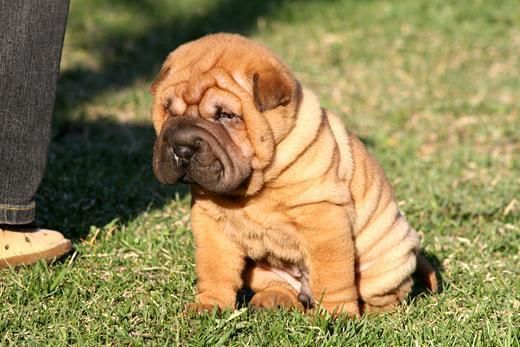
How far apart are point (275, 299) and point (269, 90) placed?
3.64 ft

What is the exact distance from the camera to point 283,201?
382 cm

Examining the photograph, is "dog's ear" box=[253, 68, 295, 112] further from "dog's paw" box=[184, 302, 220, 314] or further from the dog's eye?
"dog's paw" box=[184, 302, 220, 314]

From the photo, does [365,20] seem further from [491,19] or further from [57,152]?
[57,152]

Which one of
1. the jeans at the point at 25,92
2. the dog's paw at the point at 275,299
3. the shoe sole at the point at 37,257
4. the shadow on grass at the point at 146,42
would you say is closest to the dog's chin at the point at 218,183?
the dog's paw at the point at 275,299

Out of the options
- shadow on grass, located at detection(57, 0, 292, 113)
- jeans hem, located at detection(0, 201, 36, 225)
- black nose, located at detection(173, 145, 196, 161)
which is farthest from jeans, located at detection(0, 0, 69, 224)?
shadow on grass, located at detection(57, 0, 292, 113)

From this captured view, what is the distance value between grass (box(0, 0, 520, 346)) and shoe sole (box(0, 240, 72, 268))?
2.3 inches

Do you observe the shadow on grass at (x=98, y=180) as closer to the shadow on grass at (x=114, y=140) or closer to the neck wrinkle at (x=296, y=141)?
the shadow on grass at (x=114, y=140)

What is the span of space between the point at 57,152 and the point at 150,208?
1610 millimetres

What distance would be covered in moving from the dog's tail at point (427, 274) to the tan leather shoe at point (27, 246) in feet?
6.12

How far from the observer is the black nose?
3633 mm

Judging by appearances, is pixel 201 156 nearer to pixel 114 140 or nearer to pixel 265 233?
pixel 265 233

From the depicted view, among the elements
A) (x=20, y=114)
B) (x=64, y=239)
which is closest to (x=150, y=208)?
(x=64, y=239)

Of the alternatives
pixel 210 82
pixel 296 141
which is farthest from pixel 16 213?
pixel 296 141

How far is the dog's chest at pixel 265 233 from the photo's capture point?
3.88m
